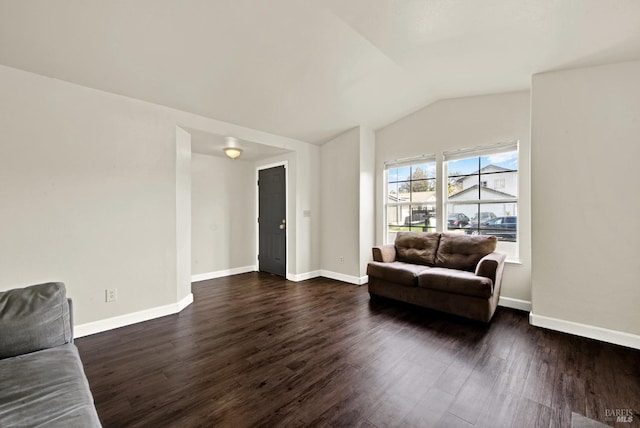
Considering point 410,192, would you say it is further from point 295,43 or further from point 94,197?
point 94,197

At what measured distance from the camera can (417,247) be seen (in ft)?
12.6

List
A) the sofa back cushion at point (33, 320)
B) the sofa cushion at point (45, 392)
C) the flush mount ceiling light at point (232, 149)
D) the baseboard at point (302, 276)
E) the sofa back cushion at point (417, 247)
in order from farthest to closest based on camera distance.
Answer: the baseboard at point (302, 276) → the flush mount ceiling light at point (232, 149) → the sofa back cushion at point (417, 247) → the sofa back cushion at point (33, 320) → the sofa cushion at point (45, 392)

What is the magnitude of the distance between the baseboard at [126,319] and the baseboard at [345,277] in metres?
2.36

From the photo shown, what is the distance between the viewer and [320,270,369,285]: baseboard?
443 centimetres

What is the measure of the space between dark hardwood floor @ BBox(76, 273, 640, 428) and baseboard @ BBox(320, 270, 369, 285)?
1229 mm

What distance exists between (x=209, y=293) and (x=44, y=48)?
10.3ft

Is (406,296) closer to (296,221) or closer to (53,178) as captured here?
(296,221)

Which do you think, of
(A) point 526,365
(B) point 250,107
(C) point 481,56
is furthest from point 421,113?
(A) point 526,365

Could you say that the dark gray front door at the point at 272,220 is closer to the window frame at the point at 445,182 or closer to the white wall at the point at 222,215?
the white wall at the point at 222,215

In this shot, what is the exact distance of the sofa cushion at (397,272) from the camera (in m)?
3.28

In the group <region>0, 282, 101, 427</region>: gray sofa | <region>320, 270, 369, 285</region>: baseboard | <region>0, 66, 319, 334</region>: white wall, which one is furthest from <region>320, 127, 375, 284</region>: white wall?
<region>0, 282, 101, 427</region>: gray sofa

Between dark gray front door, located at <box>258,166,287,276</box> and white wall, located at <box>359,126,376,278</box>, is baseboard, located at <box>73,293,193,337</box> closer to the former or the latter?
dark gray front door, located at <box>258,166,287,276</box>

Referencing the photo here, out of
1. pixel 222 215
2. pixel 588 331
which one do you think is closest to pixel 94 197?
pixel 222 215

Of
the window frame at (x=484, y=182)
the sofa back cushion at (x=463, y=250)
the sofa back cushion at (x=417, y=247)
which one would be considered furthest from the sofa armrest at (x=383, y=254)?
the window frame at (x=484, y=182)
